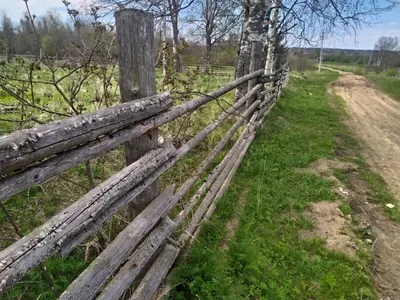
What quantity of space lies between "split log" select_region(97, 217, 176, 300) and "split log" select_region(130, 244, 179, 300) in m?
0.08

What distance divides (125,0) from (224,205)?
467 centimetres

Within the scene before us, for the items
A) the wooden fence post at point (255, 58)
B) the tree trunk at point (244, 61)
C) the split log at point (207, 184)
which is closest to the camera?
the split log at point (207, 184)

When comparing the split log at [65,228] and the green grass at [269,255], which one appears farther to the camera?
the green grass at [269,255]

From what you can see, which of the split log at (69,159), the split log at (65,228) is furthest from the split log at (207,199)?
the split log at (69,159)

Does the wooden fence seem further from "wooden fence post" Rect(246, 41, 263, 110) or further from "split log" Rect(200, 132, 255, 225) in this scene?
"wooden fence post" Rect(246, 41, 263, 110)

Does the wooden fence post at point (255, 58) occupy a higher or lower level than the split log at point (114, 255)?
higher

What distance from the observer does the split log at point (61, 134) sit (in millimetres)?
977

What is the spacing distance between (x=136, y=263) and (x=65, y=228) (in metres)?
0.79

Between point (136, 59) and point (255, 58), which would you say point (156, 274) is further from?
point (255, 58)

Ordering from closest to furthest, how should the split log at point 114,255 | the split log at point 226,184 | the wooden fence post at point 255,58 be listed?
the split log at point 114,255 → the split log at point 226,184 → the wooden fence post at point 255,58

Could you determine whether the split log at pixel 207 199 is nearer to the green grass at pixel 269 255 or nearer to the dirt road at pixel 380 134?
the green grass at pixel 269 255

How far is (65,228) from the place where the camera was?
1233 millimetres

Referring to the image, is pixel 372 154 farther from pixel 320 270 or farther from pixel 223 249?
pixel 223 249

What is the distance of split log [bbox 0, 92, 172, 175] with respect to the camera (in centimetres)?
98
